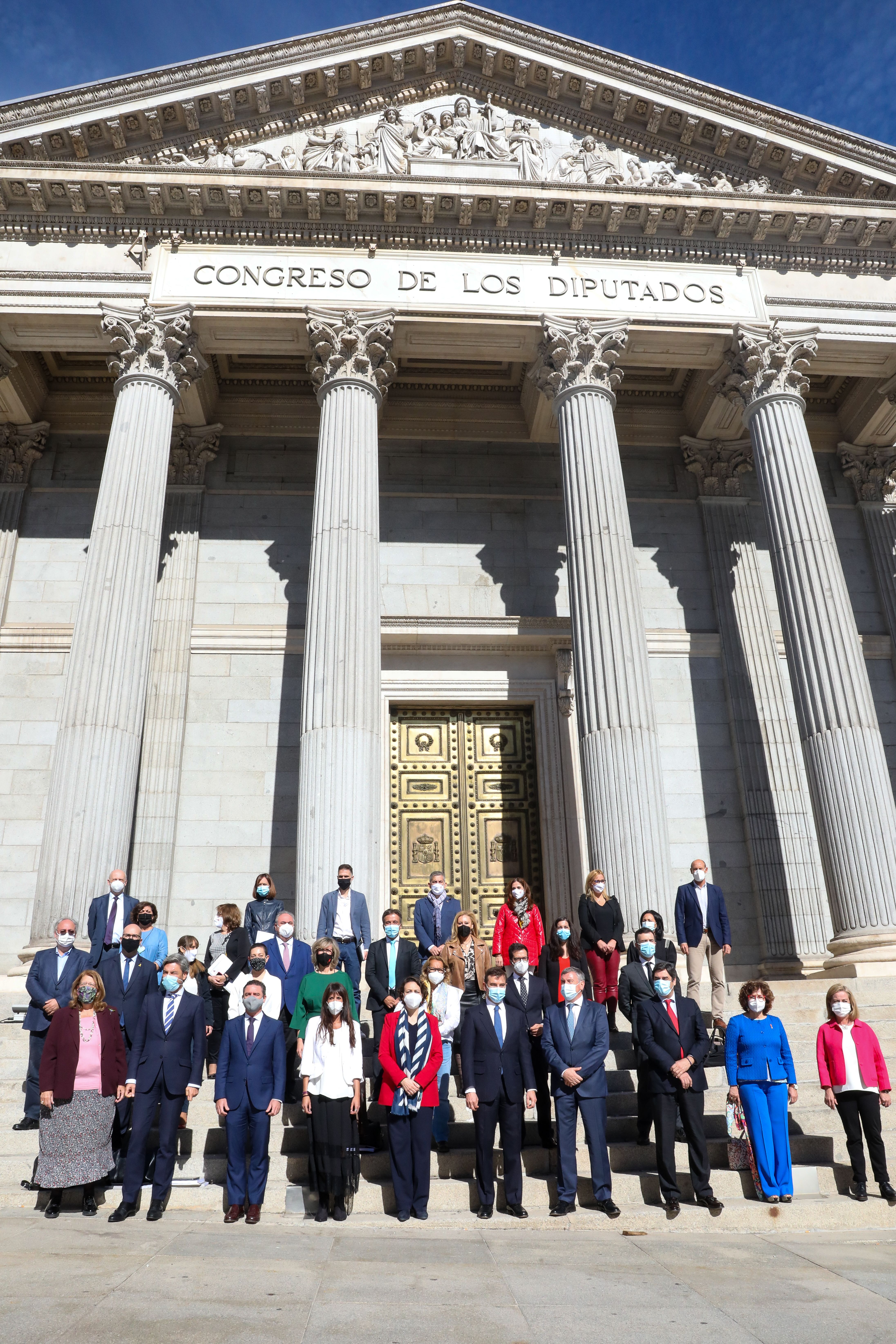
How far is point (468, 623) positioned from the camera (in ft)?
62.5

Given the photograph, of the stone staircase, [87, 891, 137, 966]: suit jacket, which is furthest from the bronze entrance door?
the stone staircase

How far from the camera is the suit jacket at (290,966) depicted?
9.90 m

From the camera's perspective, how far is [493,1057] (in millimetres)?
8117

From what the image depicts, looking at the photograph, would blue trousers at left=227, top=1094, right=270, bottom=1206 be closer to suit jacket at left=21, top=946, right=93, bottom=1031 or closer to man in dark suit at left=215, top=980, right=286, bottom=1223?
man in dark suit at left=215, top=980, right=286, bottom=1223

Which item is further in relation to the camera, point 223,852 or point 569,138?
point 569,138

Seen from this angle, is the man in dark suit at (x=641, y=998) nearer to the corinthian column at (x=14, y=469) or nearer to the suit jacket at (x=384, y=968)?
the suit jacket at (x=384, y=968)

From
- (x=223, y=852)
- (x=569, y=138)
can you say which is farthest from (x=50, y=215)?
(x=223, y=852)

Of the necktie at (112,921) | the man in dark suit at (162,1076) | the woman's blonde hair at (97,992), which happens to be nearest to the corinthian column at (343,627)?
the necktie at (112,921)

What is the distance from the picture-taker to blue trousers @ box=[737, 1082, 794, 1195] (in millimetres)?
8016

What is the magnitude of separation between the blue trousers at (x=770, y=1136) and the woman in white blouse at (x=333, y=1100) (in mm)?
3377

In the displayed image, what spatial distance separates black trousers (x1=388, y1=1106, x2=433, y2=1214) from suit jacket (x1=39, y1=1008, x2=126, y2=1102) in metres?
2.48

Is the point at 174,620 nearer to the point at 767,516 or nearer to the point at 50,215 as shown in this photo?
the point at 50,215

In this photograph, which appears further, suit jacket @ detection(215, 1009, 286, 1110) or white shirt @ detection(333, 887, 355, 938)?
white shirt @ detection(333, 887, 355, 938)

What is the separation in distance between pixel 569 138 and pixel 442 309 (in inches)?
222
